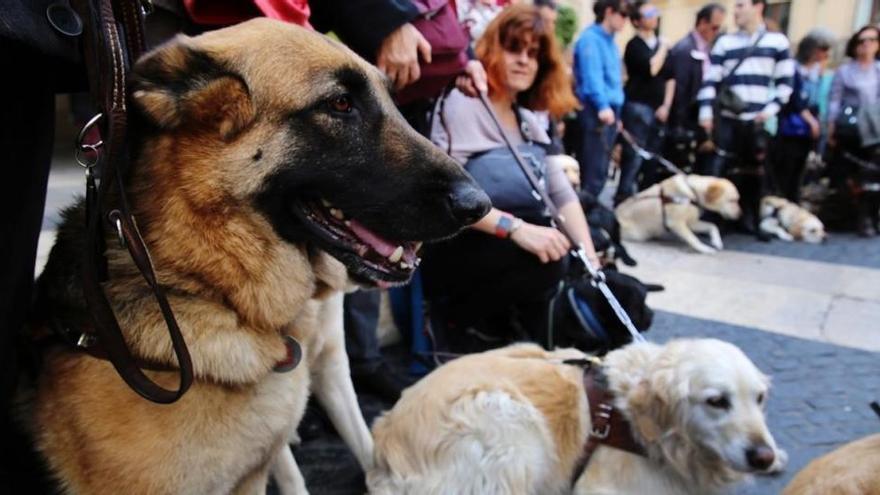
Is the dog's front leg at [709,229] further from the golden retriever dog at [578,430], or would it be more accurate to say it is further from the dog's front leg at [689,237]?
the golden retriever dog at [578,430]

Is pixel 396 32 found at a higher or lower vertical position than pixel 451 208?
higher

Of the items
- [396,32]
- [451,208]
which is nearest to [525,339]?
[396,32]

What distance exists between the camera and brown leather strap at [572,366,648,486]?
238 centimetres

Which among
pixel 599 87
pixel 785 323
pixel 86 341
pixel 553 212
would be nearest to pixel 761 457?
pixel 553 212

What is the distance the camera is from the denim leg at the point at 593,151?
25.8 feet

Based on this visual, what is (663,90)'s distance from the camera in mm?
8703

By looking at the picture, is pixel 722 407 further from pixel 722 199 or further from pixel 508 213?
pixel 722 199

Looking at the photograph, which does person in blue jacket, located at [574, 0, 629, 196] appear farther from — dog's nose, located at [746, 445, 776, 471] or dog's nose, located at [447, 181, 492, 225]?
dog's nose, located at [447, 181, 492, 225]

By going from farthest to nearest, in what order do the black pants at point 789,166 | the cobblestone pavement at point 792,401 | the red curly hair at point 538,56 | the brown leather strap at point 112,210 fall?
the black pants at point 789,166, the red curly hair at point 538,56, the cobblestone pavement at point 792,401, the brown leather strap at point 112,210

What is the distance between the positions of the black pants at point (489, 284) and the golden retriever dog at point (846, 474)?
1.61 m

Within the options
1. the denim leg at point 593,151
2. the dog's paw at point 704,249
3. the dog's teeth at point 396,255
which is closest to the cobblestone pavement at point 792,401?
the dog's teeth at point 396,255

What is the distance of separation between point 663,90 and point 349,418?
748cm

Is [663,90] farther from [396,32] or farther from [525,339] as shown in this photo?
[396,32]

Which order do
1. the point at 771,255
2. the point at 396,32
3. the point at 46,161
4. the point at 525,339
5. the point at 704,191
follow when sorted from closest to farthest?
the point at 46,161
the point at 396,32
the point at 525,339
the point at 771,255
the point at 704,191
